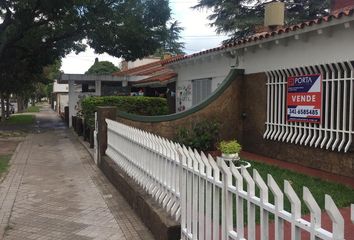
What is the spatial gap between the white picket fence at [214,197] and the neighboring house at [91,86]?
19.8m

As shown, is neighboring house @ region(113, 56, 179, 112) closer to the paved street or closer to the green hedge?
the green hedge

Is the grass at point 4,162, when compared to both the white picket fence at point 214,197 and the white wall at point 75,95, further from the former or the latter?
the white wall at point 75,95

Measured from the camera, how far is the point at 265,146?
36.1 ft

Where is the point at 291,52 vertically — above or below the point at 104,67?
below

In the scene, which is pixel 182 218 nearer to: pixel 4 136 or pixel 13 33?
pixel 4 136

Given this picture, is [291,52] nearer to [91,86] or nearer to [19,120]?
[91,86]

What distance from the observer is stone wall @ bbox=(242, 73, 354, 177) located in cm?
850

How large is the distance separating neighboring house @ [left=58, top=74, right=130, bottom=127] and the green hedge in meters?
8.63

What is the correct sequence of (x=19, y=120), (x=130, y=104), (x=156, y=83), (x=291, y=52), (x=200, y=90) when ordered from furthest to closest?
(x=19, y=120) → (x=156, y=83) → (x=130, y=104) → (x=200, y=90) → (x=291, y=52)

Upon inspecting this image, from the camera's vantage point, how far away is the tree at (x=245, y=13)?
26.7m

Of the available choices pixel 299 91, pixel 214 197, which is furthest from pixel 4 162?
pixel 214 197

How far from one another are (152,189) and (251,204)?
325 centimetres

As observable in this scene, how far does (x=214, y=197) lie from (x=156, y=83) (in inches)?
657

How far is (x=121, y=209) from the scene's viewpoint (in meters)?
7.21
